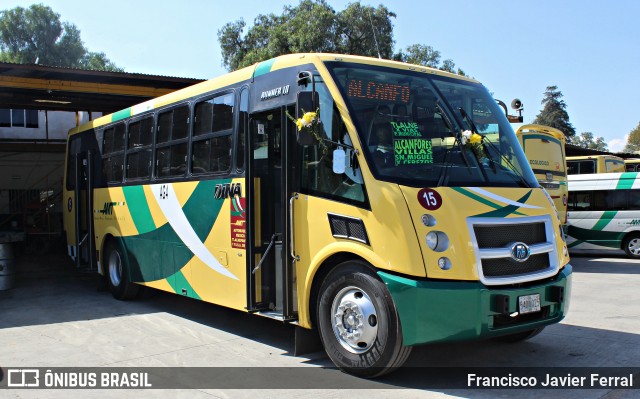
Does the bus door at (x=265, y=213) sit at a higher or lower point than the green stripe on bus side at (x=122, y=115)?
lower

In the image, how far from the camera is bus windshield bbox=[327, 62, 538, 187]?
5.46 metres

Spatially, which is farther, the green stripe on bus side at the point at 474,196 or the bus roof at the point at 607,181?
the bus roof at the point at 607,181

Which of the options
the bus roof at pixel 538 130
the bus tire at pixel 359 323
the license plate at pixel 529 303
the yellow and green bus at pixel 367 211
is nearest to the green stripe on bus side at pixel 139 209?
the yellow and green bus at pixel 367 211

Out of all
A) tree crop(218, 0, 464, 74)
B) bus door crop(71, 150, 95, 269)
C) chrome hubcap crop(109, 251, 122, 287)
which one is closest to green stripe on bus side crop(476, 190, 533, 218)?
chrome hubcap crop(109, 251, 122, 287)

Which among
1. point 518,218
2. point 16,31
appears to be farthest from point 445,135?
point 16,31

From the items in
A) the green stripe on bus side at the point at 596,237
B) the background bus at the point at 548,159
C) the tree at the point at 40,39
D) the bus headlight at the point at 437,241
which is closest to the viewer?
the bus headlight at the point at 437,241

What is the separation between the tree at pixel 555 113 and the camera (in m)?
77.1

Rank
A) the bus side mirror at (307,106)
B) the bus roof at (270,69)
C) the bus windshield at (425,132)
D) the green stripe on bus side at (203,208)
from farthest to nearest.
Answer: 1. the green stripe on bus side at (203,208)
2. the bus roof at (270,69)
3. the bus side mirror at (307,106)
4. the bus windshield at (425,132)

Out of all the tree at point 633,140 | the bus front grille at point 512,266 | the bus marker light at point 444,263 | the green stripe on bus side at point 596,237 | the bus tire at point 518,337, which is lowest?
the bus tire at point 518,337

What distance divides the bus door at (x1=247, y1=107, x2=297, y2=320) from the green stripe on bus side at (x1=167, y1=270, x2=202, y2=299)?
5.05ft

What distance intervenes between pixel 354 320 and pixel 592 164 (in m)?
20.9

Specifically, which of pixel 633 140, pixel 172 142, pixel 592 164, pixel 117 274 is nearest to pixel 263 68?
pixel 172 142

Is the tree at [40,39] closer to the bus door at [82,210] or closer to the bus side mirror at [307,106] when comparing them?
the bus door at [82,210]

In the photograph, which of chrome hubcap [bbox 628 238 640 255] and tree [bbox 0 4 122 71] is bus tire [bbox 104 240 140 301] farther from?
tree [bbox 0 4 122 71]
